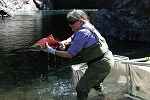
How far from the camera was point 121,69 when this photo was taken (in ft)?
39.6

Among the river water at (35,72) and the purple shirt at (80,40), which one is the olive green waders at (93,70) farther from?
the river water at (35,72)

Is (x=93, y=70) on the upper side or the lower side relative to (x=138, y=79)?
upper

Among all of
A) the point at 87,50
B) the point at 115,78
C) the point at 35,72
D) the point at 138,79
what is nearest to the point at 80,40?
the point at 87,50

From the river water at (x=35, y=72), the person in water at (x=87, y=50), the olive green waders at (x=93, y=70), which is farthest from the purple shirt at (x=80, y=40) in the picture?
the river water at (x=35, y=72)

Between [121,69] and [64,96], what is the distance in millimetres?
2823

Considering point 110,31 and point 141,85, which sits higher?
point 141,85

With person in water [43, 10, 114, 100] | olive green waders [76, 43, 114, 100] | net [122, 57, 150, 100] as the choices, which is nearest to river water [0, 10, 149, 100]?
net [122, 57, 150, 100]

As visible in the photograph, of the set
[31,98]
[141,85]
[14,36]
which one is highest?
[141,85]

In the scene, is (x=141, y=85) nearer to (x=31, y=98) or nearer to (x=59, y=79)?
(x=31, y=98)

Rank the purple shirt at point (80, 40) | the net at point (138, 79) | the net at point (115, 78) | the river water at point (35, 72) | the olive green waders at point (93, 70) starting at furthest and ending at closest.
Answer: the river water at point (35, 72)
the net at point (115, 78)
the net at point (138, 79)
the olive green waders at point (93, 70)
the purple shirt at point (80, 40)

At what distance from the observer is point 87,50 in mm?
9344

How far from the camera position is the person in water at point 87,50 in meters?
9.08

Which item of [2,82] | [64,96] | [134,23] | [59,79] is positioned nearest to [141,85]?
[64,96]

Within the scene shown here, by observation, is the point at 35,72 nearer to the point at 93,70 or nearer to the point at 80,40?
the point at 93,70
